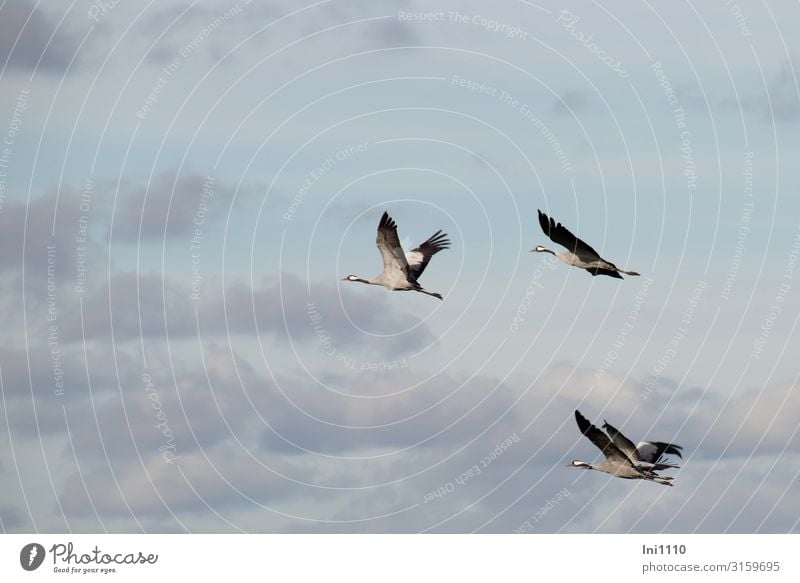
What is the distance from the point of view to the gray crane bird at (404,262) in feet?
472

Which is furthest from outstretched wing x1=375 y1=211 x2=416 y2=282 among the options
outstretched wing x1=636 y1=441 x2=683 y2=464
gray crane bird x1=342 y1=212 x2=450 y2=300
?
outstretched wing x1=636 y1=441 x2=683 y2=464

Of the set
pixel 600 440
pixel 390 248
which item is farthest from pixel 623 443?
pixel 390 248

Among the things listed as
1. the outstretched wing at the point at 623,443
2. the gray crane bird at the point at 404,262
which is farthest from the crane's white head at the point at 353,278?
the outstretched wing at the point at 623,443

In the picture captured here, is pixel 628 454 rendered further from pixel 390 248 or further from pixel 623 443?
pixel 390 248

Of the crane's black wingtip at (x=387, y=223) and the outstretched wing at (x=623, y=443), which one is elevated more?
the crane's black wingtip at (x=387, y=223)

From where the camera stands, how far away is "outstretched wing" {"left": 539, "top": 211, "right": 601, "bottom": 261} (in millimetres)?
137000

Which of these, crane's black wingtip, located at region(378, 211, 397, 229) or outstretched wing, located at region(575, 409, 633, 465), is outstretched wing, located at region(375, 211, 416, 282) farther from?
outstretched wing, located at region(575, 409, 633, 465)

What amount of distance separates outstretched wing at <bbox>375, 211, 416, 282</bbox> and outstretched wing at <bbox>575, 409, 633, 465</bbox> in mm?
12625

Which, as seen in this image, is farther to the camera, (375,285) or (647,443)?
(375,285)

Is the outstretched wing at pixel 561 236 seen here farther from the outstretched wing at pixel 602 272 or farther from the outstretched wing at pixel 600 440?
the outstretched wing at pixel 600 440
